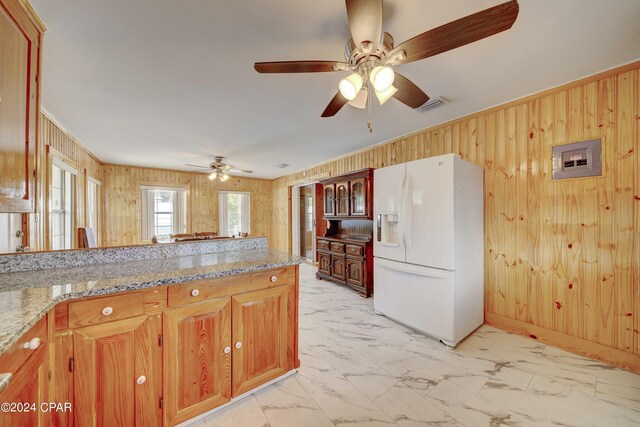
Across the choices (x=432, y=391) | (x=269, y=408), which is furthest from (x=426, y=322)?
(x=269, y=408)

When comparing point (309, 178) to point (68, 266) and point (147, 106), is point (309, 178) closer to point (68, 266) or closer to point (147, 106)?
point (147, 106)

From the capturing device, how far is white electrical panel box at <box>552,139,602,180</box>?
2.13 metres

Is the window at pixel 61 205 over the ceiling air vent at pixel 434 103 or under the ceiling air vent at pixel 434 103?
under

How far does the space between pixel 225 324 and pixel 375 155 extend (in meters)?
3.47

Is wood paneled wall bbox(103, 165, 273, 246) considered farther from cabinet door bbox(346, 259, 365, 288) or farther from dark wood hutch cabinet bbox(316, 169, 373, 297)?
cabinet door bbox(346, 259, 365, 288)

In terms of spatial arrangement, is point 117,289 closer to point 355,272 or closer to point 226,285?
point 226,285

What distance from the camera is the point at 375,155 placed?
4.18m

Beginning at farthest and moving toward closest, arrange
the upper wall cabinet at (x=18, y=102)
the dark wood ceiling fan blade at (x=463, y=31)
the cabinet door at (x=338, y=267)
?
the cabinet door at (x=338, y=267), the upper wall cabinet at (x=18, y=102), the dark wood ceiling fan blade at (x=463, y=31)

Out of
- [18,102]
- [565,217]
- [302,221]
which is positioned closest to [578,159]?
[565,217]

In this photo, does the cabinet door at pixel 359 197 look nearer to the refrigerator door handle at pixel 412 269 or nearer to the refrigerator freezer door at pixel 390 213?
the refrigerator freezer door at pixel 390 213

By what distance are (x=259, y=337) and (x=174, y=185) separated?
18.3 feet

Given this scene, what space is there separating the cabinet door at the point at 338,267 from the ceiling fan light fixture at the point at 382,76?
3221 millimetres

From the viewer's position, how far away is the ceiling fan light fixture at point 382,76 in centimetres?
129

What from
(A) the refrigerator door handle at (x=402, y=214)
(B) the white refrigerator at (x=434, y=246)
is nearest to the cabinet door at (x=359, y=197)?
(B) the white refrigerator at (x=434, y=246)
